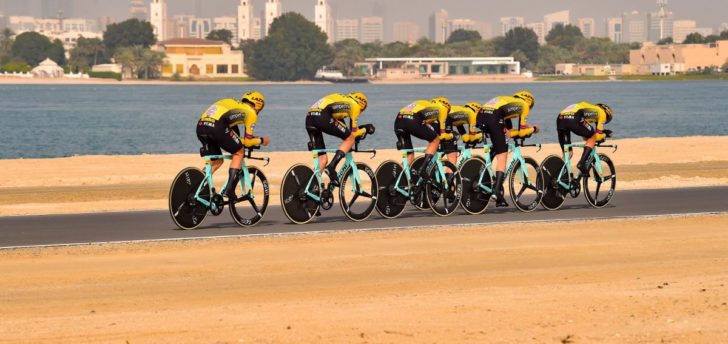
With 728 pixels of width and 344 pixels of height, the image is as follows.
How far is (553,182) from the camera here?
2328cm

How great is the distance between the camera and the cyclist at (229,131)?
66.0ft

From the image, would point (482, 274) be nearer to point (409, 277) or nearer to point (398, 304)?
point (409, 277)

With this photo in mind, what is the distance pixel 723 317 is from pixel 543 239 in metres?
6.49

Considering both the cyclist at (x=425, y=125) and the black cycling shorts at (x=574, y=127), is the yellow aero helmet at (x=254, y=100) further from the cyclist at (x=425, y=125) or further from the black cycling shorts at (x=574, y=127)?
the black cycling shorts at (x=574, y=127)

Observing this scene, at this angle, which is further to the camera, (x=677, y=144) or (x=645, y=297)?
(x=677, y=144)

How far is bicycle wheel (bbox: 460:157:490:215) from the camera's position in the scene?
22.8 metres

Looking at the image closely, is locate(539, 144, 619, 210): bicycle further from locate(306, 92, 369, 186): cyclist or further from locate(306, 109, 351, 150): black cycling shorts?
locate(306, 109, 351, 150): black cycling shorts

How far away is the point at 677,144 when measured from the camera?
54.2 meters

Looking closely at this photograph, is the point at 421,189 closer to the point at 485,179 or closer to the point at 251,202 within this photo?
the point at 485,179

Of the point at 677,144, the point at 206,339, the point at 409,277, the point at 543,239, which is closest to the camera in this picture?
the point at 206,339

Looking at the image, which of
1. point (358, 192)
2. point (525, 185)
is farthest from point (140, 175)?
point (358, 192)

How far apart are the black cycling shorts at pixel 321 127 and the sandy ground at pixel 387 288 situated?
6.25ft

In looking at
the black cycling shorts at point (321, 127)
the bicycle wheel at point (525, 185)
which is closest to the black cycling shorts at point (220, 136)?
the black cycling shorts at point (321, 127)

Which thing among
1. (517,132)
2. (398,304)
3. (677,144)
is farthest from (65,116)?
(398,304)
